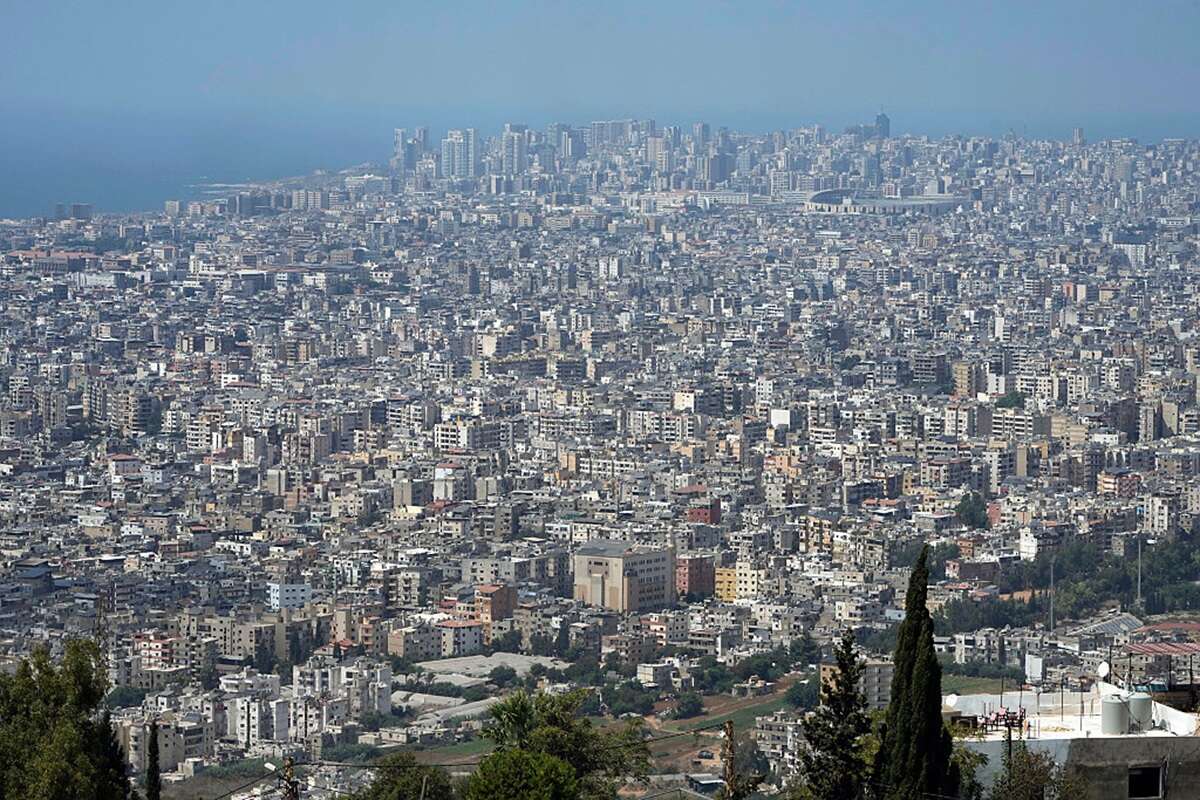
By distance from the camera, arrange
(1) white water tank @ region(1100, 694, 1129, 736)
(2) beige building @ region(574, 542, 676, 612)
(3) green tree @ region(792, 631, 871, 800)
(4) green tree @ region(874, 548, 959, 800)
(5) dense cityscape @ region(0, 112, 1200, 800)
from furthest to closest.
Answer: (2) beige building @ region(574, 542, 676, 612) → (5) dense cityscape @ region(0, 112, 1200, 800) → (3) green tree @ region(792, 631, 871, 800) → (1) white water tank @ region(1100, 694, 1129, 736) → (4) green tree @ region(874, 548, 959, 800)

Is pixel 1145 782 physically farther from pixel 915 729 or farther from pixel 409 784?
pixel 409 784

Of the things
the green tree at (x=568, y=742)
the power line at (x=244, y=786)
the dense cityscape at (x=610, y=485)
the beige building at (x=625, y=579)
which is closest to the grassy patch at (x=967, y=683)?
the dense cityscape at (x=610, y=485)

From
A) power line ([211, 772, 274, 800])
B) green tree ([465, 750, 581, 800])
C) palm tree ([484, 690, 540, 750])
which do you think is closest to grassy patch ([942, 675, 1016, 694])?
power line ([211, 772, 274, 800])

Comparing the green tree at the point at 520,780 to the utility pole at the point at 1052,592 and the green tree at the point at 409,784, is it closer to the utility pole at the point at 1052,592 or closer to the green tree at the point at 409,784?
the green tree at the point at 409,784

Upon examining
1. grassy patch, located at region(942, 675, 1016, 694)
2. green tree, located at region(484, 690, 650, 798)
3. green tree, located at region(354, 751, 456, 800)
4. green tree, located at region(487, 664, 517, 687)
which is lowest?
green tree, located at region(487, 664, 517, 687)

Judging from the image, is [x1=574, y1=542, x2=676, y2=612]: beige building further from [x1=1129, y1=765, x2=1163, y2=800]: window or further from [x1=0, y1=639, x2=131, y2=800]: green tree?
[x1=0, y1=639, x2=131, y2=800]: green tree

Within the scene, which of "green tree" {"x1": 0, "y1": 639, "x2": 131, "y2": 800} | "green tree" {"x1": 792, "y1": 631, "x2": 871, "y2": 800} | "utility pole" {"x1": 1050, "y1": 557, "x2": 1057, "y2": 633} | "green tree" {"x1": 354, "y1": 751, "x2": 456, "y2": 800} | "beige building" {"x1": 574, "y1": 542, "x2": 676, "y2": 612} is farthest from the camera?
"beige building" {"x1": 574, "y1": 542, "x2": 676, "y2": 612}

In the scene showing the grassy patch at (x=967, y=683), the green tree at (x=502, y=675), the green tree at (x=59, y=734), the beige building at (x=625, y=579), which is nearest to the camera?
the green tree at (x=59, y=734)

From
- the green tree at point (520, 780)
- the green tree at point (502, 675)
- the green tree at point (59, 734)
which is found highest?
the green tree at point (59, 734)
